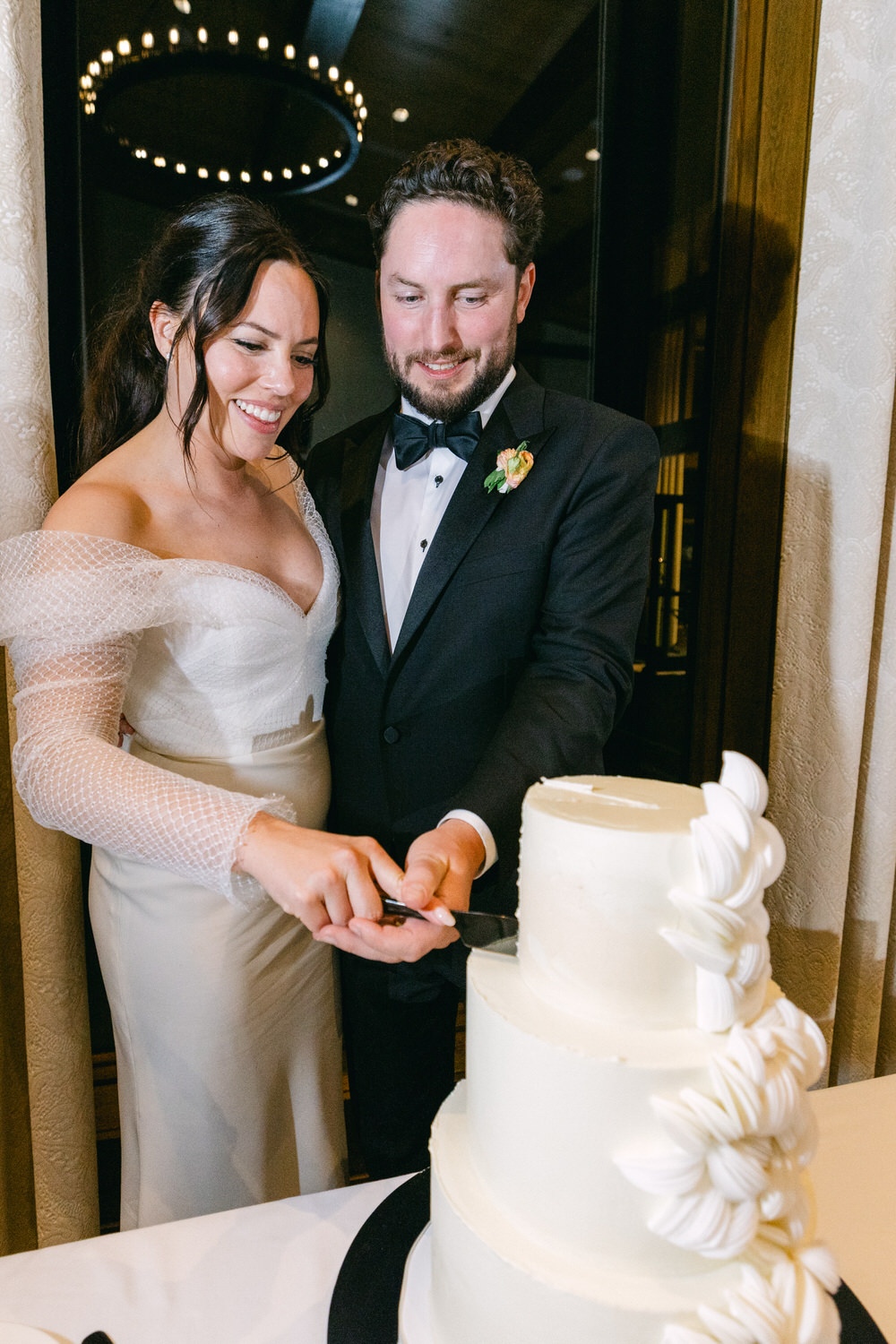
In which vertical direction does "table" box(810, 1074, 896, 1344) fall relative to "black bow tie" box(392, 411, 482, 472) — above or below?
below

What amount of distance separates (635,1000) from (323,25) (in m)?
1.90

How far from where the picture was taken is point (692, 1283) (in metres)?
0.65

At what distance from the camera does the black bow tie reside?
152 centimetres

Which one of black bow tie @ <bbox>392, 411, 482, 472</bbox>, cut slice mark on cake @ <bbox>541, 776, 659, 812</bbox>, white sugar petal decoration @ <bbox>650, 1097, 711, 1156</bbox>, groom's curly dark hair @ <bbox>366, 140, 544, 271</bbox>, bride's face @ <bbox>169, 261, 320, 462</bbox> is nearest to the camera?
white sugar petal decoration @ <bbox>650, 1097, 711, 1156</bbox>

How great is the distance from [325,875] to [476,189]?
115 centimetres

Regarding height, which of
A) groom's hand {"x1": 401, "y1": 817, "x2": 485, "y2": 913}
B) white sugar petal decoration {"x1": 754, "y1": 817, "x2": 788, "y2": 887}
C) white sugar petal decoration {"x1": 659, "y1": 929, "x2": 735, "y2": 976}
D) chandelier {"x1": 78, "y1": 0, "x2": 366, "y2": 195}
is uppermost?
chandelier {"x1": 78, "y1": 0, "x2": 366, "y2": 195}

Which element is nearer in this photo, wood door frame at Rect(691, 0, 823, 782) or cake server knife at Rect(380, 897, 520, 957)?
cake server knife at Rect(380, 897, 520, 957)

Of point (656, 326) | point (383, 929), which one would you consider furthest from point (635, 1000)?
point (656, 326)

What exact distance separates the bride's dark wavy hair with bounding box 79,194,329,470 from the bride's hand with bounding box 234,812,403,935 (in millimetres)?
680

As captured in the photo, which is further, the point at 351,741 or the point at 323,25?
the point at 323,25

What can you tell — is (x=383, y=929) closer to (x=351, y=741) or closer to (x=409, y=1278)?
(x=409, y=1278)

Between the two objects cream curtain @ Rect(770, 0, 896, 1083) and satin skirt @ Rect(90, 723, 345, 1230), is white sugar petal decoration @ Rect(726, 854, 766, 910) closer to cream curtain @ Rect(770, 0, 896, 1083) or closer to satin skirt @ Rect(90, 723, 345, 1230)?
satin skirt @ Rect(90, 723, 345, 1230)

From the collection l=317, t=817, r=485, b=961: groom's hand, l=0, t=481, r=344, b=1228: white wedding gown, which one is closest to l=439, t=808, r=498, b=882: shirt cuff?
l=317, t=817, r=485, b=961: groom's hand

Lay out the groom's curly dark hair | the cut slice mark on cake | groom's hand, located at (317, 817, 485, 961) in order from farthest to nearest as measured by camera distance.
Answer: the groom's curly dark hair
groom's hand, located at (317, 817, 485, 961)
the cut slice mark on cake
